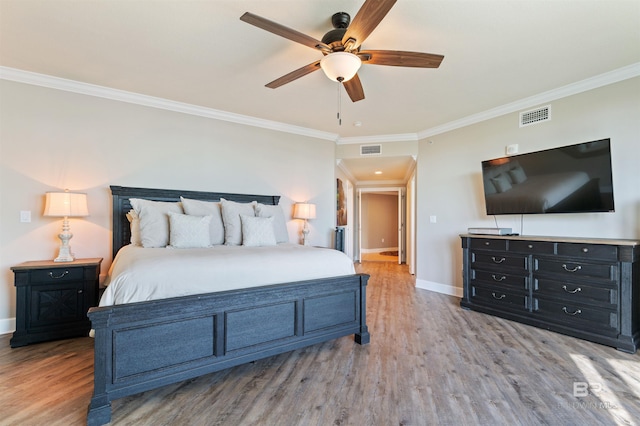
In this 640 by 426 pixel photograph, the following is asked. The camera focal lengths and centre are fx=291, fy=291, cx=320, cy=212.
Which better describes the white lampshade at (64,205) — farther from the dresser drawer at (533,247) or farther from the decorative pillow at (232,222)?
the dresser drawer at (533,247)

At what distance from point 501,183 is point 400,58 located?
8.03ft

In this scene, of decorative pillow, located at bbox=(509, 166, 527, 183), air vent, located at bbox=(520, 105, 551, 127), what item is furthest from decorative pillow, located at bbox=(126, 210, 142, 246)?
air vent, located at bbox=(520, 105, 551, 127)

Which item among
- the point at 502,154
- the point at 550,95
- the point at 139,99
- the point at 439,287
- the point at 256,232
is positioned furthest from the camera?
the point at 439,287

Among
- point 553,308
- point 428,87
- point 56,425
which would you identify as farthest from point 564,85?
point 56,425

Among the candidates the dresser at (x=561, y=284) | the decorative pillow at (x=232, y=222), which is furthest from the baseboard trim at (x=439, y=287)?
the decorative pillow at (x=232, y=222)

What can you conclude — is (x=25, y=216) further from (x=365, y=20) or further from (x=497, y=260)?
(x=497, y=260)

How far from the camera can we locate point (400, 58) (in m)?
2.18

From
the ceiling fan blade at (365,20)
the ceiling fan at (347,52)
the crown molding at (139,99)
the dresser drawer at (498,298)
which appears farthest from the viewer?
the dresser drawer at (498,298)

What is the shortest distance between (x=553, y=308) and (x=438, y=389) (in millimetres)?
1977

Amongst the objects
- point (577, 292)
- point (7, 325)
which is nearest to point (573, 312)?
point (577, 292)

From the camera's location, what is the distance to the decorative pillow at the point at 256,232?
3.21m

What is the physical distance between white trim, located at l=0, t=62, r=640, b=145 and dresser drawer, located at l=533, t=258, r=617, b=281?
1.95m

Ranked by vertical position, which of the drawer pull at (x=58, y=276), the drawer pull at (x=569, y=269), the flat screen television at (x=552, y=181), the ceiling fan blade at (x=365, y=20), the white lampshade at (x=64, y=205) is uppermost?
the ceiling fan blade at (x=365, y=20)

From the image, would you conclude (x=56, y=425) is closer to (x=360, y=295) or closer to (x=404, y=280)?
(x=360, y=295)
